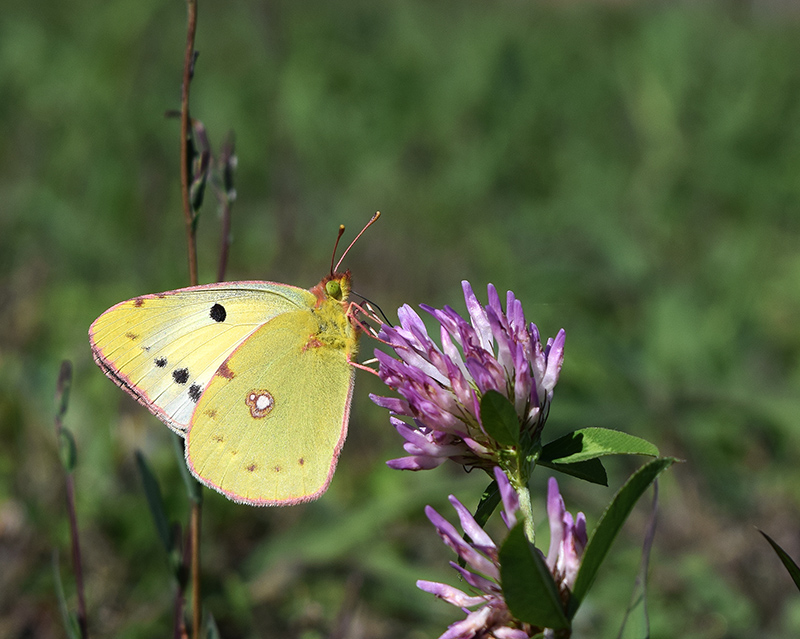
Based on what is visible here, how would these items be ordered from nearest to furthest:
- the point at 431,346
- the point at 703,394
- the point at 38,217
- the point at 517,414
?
the point at 517,414, the point at 431,346, the point at 703,394, the point at 38,217

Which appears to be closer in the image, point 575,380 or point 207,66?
point 575,380

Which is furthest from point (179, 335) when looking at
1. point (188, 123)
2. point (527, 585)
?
point (527, 585)

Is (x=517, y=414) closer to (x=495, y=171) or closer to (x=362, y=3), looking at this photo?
(x=495, y=171)

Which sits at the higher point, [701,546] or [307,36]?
[307,36]

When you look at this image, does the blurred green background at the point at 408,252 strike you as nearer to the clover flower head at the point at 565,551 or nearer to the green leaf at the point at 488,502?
the green leaf at the point at 488,502

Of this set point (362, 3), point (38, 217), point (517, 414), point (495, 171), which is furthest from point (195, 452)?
point (362, 3)

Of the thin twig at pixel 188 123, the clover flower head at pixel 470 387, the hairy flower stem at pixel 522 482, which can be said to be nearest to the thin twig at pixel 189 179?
the thin twig at pixel 188 123

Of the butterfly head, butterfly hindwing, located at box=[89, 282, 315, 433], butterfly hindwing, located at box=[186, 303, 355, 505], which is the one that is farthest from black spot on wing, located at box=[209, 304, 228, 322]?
the butterfly head
